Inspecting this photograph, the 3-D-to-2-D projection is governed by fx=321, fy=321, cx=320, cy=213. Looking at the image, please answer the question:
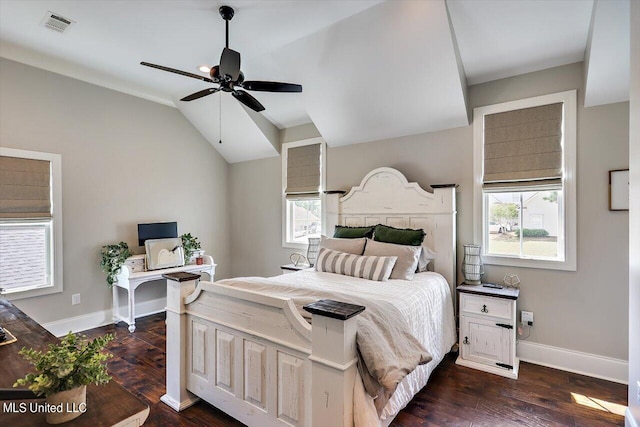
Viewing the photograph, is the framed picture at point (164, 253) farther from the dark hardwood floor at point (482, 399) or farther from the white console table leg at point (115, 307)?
the dark hardwood floor at point (482, 399)

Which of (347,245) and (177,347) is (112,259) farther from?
(347,245)

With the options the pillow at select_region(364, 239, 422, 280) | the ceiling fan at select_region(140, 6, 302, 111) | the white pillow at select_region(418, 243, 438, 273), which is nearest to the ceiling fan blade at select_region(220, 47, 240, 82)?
the ceiling fan at select_region(140, 6, 302, 111)

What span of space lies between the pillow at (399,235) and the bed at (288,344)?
1.12ft

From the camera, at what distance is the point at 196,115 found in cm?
489

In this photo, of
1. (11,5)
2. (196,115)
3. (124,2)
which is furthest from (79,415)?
(196,115)

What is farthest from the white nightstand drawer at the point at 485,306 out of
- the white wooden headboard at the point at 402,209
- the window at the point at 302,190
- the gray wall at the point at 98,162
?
the gray wall at the point at 98,162

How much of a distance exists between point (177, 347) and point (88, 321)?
242 centimetres

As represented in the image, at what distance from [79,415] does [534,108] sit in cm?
384

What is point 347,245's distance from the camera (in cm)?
345

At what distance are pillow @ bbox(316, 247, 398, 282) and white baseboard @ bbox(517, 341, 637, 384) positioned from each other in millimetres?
1527

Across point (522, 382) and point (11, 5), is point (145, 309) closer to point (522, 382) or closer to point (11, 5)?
point (11, 5)

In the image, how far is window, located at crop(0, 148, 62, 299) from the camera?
11.0 ft

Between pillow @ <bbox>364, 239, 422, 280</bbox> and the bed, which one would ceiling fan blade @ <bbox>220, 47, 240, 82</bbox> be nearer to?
the bed

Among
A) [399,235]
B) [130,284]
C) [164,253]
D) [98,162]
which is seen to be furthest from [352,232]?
[98,162]
